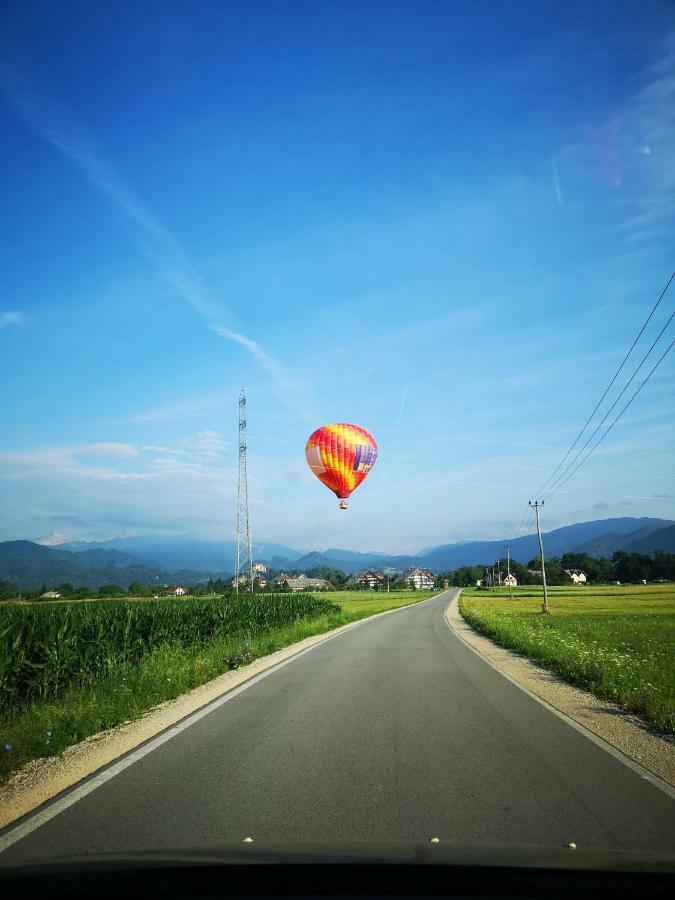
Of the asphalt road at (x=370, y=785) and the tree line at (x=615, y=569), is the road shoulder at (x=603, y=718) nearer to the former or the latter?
the asphalt road at (x=370, y=785)

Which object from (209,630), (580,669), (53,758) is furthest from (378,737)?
(209,630)

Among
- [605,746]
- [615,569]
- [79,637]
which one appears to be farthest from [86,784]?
[615,569]

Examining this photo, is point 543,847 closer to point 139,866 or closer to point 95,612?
point 139,866

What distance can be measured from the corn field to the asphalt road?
12.0 feet

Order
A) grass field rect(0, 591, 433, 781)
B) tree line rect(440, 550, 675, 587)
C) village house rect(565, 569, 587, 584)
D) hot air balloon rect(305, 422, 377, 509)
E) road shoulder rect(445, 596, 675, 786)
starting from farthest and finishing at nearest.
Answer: village house rect(565, 569, 587, 584) → tree line rect(440, 550, 675, 587) → hot air balloon rect(305, 422, 377, 509) → grass field rect(0, 591, 433, 781) → road shoulder rect(445, 596, 675, 786)

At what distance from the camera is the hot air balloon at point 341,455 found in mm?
28219

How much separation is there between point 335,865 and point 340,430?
25612mm

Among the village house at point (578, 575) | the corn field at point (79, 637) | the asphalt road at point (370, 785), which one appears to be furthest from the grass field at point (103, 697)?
the village house at point (578, 575)

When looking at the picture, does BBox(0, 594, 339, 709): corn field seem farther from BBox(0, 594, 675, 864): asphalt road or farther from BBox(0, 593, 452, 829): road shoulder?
BBox(0, 594, 675, 864): asphalt road

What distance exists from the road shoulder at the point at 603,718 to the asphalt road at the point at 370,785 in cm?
29

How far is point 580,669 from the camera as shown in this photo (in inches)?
456

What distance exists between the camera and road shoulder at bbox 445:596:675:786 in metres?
6.12

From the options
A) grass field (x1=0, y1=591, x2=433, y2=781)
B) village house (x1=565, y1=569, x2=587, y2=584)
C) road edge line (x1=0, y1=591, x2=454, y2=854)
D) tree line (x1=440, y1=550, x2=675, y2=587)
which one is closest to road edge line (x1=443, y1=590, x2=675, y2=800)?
road edge line (x1=0, y1=591, x2=454, y2=854)

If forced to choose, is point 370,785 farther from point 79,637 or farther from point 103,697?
point 79,637
